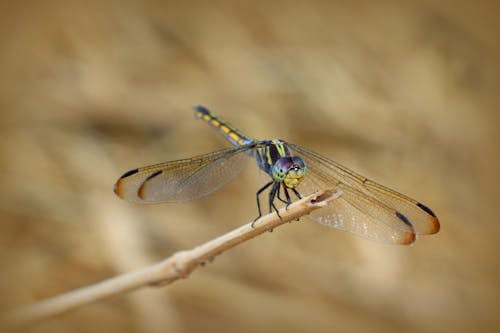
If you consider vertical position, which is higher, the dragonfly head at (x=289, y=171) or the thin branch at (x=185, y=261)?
the dragonfly head at (x=289, y=171)

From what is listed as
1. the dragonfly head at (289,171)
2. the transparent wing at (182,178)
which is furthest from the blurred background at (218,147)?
the dragonfly head at (289,171)

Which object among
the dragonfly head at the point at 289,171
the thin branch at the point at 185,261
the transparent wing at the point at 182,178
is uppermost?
the transparent wing at the point at 182,178

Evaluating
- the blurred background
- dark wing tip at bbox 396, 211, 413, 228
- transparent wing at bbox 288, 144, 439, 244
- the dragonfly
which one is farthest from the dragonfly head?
the blurred background

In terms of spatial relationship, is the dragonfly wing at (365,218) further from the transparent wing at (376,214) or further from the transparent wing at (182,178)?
the transparent wing at (182,178)

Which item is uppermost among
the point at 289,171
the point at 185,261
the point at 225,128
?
the point at 225,128

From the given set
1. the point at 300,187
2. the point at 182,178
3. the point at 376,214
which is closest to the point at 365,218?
the point at 376,214

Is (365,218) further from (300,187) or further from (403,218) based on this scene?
(300,187)

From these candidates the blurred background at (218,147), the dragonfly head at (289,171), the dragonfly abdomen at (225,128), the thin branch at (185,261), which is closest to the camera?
the thin branch at (185,261)
